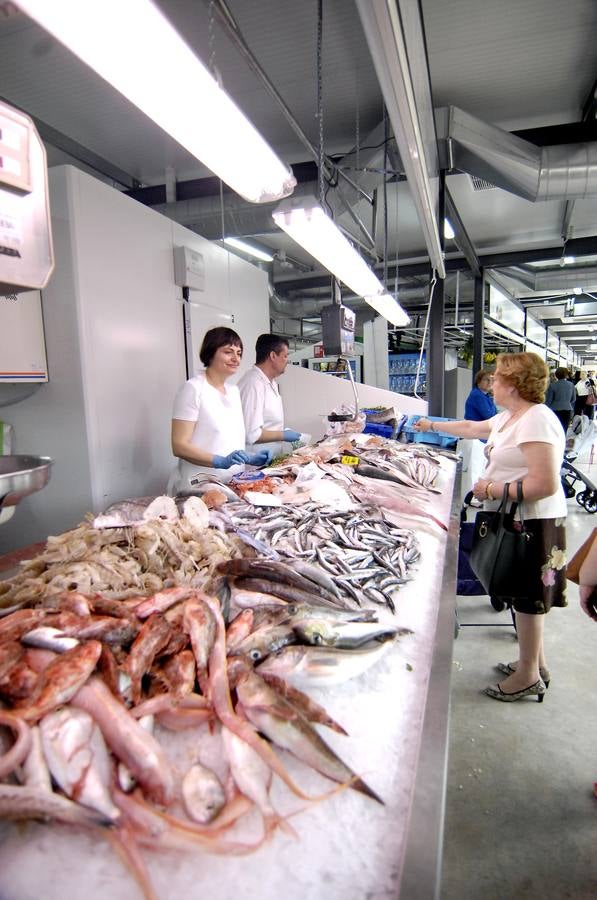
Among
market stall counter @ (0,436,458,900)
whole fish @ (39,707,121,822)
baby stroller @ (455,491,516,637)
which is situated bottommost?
baby stroller @ (455,491,516,637)

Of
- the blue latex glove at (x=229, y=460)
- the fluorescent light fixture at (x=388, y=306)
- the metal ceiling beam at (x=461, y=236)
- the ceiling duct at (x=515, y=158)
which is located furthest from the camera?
the metal ceiling beam at (x=461, y=236)

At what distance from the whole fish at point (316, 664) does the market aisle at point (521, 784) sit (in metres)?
1.46

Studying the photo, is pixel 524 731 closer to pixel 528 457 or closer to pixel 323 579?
pixel 528 457

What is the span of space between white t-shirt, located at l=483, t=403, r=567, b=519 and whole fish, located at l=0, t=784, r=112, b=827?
8.68 feet

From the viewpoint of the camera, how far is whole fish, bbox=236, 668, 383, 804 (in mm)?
892

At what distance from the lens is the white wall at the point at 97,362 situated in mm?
3307

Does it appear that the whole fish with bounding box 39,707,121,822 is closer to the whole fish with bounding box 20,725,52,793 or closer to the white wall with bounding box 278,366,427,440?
the whole fish with bounding box 20,725,52,793

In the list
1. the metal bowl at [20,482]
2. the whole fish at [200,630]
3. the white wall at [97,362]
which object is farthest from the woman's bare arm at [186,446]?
the whole fish at [200,630]

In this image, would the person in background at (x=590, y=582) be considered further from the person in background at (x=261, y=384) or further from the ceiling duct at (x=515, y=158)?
the ceiling duct at (x=515, y=158)

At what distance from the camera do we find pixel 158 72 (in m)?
1.56

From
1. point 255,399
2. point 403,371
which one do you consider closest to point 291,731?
point 255,399

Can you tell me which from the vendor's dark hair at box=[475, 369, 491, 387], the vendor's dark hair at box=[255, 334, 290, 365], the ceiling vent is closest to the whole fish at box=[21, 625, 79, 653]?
the vendor's dark hair at box=[255, 334, 290, 365]

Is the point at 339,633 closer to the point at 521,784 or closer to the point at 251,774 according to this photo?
the point at 251,774

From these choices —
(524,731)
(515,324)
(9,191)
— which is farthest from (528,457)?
(515,324)
